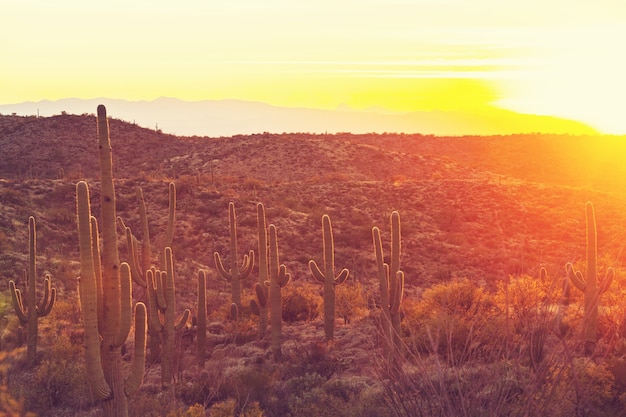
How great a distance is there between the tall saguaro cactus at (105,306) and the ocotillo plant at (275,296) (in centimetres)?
567

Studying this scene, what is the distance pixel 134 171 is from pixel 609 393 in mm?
49720

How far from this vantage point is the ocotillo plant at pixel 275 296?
13.5 m

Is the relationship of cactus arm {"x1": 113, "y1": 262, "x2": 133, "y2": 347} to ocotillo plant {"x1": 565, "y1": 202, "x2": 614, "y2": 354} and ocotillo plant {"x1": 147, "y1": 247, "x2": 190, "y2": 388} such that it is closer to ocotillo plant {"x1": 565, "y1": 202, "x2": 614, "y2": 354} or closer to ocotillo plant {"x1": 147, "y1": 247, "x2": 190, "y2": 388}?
ocotillo plant {"x1": 147, "y1": 247, "x2": 190, "y2": 388}

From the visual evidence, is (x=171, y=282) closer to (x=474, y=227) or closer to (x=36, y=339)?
(x=36, y=339)

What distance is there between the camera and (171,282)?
12422mm

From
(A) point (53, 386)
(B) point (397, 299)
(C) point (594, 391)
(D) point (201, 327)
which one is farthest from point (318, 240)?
(C) point (594, 391)

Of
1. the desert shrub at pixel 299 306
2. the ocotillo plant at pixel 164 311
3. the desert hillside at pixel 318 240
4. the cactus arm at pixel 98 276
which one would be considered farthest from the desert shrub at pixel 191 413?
the desert shrub at pixel 299 306

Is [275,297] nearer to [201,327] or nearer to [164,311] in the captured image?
[201,327]

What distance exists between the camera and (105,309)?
7.82 m

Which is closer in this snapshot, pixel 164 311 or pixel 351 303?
pixel 164 311

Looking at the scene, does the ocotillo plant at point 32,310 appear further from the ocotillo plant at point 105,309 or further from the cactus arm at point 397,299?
the cactus arm at point 397,299

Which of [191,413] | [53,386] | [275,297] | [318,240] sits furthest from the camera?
[318,240]

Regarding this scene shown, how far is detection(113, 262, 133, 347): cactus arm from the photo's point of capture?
7.73m

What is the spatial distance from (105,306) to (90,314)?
0.27m
